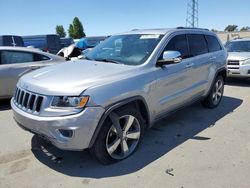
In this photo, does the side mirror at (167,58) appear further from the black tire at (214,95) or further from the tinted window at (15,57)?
the tinted window at (15,57)

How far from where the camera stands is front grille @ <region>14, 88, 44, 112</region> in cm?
316

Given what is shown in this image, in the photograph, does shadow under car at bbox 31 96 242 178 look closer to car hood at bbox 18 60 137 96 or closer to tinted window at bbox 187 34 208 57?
car hood at bbox 18 60 137 96

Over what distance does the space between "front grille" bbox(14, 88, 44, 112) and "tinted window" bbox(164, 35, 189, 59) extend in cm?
219

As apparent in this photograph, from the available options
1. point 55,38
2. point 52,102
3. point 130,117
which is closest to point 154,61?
point 130,117

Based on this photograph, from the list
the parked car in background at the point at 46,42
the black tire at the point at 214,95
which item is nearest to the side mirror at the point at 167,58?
the black tire at the point at 214,95

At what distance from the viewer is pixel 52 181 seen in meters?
3.17

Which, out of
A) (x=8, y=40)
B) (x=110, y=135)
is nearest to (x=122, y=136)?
(x=110, y=135)

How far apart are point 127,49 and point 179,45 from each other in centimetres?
103

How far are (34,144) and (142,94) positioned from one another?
1.96 meters

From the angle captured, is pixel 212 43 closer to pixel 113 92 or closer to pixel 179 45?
pixel 179 45

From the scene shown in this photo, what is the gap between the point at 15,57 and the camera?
645 cm

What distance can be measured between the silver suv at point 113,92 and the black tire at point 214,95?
0.89m

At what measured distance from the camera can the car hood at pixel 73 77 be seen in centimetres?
309

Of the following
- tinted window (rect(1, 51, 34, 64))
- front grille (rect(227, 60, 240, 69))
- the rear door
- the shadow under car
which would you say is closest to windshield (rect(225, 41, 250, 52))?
front grille (rect(227, 60, 240, 69))
